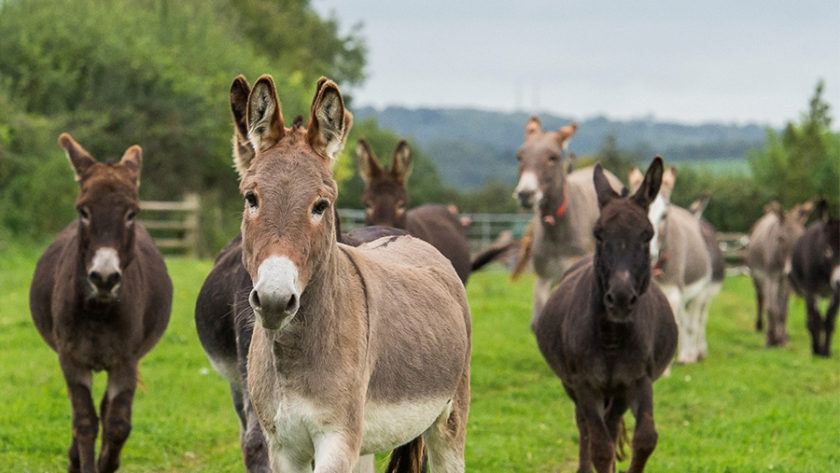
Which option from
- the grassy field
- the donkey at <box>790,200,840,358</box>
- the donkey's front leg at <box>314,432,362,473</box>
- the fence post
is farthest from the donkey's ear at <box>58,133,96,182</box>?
the fence post

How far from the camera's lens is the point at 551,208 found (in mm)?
12641

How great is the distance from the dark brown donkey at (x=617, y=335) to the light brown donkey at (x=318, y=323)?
223cm

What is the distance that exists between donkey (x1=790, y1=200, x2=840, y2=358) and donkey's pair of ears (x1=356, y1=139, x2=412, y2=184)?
7570mm

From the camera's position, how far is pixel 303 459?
433 cm

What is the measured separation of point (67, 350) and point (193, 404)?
3119 millimetres

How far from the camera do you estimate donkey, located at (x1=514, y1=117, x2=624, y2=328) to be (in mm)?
12352

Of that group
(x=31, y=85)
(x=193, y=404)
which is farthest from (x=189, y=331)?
(x=31, y=85)

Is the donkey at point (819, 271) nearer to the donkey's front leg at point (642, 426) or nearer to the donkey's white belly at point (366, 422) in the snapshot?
the donkey's front leg at point (642, 426)

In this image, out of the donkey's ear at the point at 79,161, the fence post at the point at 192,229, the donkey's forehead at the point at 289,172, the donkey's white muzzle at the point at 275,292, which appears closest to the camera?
the donkey's white muzzle at the point at 275,292

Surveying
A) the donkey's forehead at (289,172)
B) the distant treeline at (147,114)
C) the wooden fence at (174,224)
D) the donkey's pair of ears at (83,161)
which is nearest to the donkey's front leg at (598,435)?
the donkey's forehead at (289,172)

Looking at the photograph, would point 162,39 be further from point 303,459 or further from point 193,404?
point 303,459

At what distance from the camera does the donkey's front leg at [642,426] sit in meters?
6.77

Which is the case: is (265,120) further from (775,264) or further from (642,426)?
(775,264)

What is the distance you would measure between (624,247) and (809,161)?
3693cm
